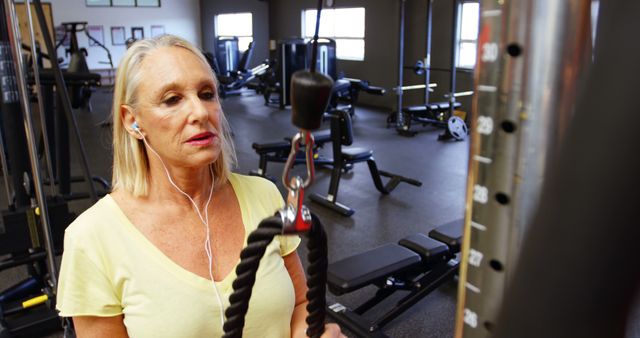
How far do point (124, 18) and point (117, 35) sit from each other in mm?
456

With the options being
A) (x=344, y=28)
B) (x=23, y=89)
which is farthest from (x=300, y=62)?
(x=23, y=89)

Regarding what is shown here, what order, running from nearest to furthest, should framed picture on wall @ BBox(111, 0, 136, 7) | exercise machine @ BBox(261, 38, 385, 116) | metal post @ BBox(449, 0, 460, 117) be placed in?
metal post @ BBox(449, 0, 460, 117) → exercise machine @ BBox(261, 38, 385, 116) → framed picture on wall @ BBox(111, 0, 136, 7)

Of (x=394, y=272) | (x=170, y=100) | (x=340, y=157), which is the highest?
(x=170, y=100)

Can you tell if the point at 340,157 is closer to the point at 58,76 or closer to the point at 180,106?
the point at 58,76

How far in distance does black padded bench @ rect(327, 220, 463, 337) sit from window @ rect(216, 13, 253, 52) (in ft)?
33.3

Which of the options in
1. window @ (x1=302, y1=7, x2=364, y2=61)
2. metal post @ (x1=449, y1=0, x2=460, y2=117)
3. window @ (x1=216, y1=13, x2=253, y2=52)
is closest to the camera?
metal post @ (x1=449, y1=0, x2=460, y2=117)

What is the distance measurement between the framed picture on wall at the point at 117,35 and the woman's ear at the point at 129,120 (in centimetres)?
1286

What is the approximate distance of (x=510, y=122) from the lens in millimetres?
274

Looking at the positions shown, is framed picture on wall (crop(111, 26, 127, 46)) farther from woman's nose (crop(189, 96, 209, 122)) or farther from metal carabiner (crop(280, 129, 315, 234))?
metal carabiner (crop(280, 129, 315, 234))

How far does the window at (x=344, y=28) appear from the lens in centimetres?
974

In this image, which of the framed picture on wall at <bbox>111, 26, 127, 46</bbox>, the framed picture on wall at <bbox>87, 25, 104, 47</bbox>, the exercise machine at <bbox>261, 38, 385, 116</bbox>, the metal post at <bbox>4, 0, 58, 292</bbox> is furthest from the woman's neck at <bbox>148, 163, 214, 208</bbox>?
the framed picture on wall at <bbox>111, 26, 127, 46</bbox>

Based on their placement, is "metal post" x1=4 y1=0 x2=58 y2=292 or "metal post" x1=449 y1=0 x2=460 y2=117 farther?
"metal post" x1=449 y1=0 x2=460 y2=117

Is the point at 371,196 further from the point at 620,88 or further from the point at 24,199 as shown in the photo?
the point at 620,88

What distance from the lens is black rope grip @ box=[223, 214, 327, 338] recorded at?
0.48m
